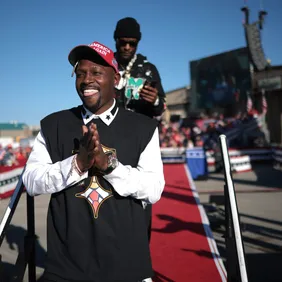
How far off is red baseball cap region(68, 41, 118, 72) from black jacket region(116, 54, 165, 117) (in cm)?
77

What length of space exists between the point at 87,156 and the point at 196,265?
8.23ft

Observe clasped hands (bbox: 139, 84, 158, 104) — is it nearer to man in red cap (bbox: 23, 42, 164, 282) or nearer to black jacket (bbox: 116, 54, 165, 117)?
black jacket (bbox: 116, 54, 165, 117)

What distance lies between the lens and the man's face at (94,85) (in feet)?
6.01

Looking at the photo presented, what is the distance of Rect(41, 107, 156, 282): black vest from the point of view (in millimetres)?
1665

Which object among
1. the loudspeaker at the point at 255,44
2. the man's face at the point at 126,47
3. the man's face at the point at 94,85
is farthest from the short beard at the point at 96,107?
the loudspeaker at the point at 255,44

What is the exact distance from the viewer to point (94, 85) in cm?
183

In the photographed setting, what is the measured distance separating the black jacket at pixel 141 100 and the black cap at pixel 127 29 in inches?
8.8

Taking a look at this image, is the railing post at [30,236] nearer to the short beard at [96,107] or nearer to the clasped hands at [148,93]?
the short beard at [96,107]

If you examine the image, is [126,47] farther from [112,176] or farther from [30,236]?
[30,236]

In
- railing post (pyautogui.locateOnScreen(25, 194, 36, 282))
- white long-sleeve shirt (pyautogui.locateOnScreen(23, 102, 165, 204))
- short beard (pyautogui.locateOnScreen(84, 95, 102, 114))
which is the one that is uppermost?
short beard (pyautogui.locateOnScreen(84, 95, 102, 114))

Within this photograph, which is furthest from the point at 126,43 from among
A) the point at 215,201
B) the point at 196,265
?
the point at 215,201

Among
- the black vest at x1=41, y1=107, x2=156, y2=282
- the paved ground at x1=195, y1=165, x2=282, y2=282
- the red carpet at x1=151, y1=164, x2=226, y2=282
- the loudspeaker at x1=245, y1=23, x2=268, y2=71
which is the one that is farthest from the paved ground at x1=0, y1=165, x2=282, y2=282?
the loudspeaker at x1=245, y1=23, x2=268, y2=71

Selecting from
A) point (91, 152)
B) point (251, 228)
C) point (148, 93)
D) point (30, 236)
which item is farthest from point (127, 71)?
point (251, 228)

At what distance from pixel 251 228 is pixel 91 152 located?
16.4 feet
